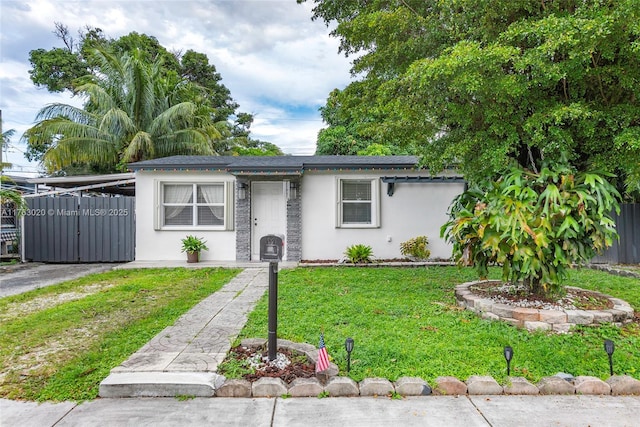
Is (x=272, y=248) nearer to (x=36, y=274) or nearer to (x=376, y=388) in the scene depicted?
(x=376, y=388)

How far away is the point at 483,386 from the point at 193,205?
324 inches

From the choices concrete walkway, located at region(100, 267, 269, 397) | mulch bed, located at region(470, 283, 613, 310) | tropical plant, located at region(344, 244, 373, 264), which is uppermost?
tropical plant, located at region(344, 244, 373, 264)

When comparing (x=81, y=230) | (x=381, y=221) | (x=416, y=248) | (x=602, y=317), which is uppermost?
(x=381, y=221)

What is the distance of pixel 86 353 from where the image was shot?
342 centimetres

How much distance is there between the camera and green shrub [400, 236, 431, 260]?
888cm

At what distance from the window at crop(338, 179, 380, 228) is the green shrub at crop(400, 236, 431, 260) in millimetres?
1059

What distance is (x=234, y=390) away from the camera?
8.77 ft

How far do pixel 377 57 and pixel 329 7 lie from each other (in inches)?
60.8

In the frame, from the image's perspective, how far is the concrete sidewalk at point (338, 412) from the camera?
2340 mm

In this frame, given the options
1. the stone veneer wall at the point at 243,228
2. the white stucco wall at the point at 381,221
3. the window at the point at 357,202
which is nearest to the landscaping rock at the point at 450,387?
the white stucco wall at the point at 381,221

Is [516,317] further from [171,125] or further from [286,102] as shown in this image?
[286,102]

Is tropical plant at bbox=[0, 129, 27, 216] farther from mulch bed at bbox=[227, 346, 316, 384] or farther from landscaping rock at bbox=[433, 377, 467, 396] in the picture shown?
landscaping rock at bbox=[433, 377, 467, 396]

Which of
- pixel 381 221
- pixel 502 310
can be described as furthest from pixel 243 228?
pixel 502 310

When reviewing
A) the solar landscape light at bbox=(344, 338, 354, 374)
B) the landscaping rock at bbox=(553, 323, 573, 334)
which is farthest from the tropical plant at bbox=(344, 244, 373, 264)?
the solar landscape light at bbox=(344, 338, 354, 374)
